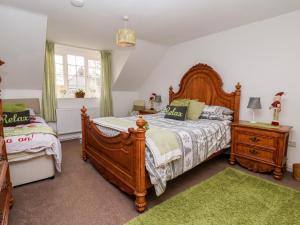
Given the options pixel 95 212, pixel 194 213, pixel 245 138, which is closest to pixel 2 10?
pixel 95 212

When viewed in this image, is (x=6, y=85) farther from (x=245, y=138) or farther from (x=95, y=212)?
(x=245, y=138)

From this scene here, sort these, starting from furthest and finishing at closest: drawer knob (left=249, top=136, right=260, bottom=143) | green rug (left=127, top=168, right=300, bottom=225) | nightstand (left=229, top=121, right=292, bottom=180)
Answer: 1. drawer knob (left=249, top=136, right=260, bottom=143)
2. nightstand (left=229, top=121, right=292, bottom=180)
3. green rug (left=127, top=168, right=300, bottom=225)

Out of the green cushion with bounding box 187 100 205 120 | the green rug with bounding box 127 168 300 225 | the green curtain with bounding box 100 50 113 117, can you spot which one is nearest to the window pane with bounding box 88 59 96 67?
the green curtain with bounding box 100 50 113 117

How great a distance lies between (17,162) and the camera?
2240mm

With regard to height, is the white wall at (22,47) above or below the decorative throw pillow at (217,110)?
above

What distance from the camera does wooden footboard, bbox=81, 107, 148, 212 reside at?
173 centimetres

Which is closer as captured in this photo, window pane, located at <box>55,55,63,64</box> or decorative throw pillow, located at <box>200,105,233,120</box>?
decorative throw pillow, located at <box>200,105,233,120</box>

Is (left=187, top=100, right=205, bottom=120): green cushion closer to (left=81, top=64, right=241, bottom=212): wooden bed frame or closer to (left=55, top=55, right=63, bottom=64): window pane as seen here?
(left=81, top=64, right=241, bottom=212): wooden bed frame

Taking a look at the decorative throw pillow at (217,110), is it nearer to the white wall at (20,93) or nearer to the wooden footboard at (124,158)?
the wooden footboard at (124,158)

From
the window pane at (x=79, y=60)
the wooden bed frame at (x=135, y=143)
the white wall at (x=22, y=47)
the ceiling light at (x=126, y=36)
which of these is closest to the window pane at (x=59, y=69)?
the window pane at (x=79, y=60)

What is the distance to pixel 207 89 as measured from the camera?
3.60m

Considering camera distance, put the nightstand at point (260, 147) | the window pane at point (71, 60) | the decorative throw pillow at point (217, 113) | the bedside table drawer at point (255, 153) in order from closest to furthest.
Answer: the nightstand at point (260, 147), the bedside table drawer at point (255, 153), the decorative throw pillow at point (217, 113), the window pane at point (71, 60)

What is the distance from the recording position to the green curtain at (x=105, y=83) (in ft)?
15.7

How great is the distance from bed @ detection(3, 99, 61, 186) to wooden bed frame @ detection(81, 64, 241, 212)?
0.58 m
